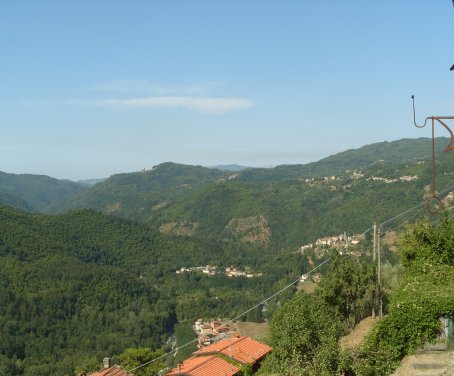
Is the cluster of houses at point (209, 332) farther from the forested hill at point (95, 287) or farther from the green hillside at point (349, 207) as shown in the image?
the green hillside at point (349, 207)

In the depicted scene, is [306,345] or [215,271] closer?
[306,345]

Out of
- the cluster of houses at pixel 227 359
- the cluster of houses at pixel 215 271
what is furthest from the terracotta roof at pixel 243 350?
the cluster of houses at pixel 215 271

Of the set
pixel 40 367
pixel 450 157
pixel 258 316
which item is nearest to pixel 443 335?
pixel 40 367

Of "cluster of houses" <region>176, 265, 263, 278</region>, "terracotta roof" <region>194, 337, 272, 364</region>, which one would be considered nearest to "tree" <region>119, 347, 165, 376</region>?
"terracotta roof" <region>194, 337, 272, 364</region>

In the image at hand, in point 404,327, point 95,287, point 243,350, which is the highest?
point 404,327

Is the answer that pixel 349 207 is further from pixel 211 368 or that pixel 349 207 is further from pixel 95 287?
pixel 211 368

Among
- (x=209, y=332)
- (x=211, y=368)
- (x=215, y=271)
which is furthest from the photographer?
(x=215, y=271)

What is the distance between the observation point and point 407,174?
550 feet

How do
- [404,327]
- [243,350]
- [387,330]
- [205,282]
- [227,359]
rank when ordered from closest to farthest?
[404,327] < [387,330] < [227,359] < [243,350] < [205,282]

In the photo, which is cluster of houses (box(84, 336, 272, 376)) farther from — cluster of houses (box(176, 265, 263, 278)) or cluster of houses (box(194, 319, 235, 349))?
cluster of houses (box(176, 265, 263, 278))

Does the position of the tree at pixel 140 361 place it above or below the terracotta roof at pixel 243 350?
below

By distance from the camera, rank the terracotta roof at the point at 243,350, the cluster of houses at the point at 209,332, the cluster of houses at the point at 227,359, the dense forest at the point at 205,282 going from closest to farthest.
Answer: the dense forest at the point at 205,282, the cluster of houses at the point at 227,359, the terracotta roof at the point at 243,350, the cluster of houses at the point at 209,332

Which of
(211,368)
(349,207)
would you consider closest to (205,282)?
(349,207)

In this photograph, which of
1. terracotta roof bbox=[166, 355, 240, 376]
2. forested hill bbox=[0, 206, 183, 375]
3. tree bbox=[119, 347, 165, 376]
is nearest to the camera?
terracotta roof bbox=[166, 355, 240, 376]
